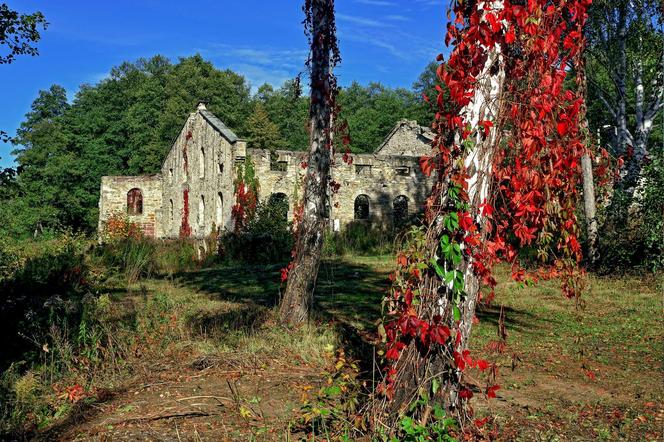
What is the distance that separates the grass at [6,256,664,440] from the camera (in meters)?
4.47

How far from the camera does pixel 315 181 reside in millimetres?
7309

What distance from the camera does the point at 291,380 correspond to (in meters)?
5.36

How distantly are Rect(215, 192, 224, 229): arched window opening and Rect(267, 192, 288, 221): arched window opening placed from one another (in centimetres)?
273

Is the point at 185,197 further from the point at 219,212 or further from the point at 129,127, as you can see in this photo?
the point at 129,127

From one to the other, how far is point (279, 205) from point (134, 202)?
686 inches

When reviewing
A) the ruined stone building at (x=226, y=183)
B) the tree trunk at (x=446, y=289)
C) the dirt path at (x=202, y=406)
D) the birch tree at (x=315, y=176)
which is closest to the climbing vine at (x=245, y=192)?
the ruined stone building at (x=226, y=183)

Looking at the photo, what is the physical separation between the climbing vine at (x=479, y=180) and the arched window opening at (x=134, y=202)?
3296cm

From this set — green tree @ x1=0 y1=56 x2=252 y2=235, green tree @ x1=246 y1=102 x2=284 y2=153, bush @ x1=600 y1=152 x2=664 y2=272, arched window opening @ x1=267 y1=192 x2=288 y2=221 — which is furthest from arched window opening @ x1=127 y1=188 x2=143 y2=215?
bush @ x1=600 y1=152 x2=664 y2=272

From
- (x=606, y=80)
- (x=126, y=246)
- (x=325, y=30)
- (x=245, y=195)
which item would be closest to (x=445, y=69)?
(x=325, y=30)

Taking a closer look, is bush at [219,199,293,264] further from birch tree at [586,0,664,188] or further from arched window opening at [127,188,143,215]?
arched window opening at [127,188,143,215]

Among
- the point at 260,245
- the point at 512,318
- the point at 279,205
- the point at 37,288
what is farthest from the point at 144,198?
the point at 512,318

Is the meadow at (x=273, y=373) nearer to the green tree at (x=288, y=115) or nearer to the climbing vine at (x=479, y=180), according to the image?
the climbing vine at (x=479, y=180)

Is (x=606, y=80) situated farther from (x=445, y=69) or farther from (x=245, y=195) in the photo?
(x=445, y=69)

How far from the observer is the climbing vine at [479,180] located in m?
3.44
